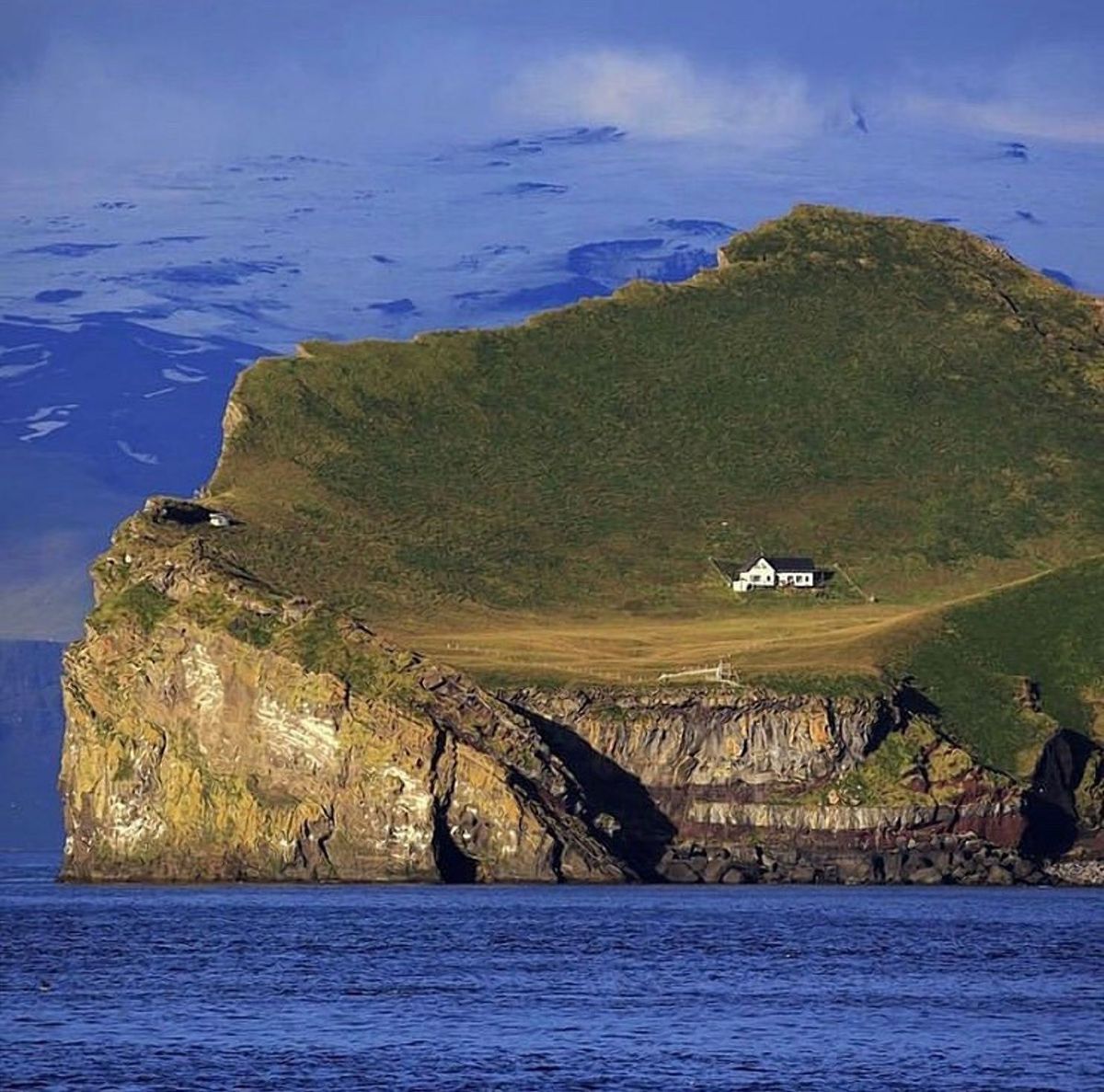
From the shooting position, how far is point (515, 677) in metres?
193

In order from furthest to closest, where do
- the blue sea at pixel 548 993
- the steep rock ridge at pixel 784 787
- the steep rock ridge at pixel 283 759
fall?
the steep rock ridge at pixel 784 787 < the steep rock ridge at pixel 283 759 < the blue sea at pixel 548 993

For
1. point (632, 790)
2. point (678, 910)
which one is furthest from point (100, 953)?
point (632, 790)

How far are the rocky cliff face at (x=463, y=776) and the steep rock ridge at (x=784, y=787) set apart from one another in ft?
0.35

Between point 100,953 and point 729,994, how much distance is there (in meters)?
26.6

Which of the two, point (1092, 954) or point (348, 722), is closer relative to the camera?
point (1092, 954)

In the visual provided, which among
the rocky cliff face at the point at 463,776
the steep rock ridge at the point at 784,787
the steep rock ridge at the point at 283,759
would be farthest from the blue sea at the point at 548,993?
the steep rock ridge at the point at 784,787

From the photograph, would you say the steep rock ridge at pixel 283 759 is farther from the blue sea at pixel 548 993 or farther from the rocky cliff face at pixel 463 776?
the blue sea at pixel 548 993

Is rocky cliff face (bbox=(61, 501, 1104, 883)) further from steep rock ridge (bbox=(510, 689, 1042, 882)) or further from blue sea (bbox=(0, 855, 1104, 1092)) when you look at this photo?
blue sea (bbox=(0, 855, 1104, 1092))

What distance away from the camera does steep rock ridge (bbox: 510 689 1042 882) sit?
18288 centimetres

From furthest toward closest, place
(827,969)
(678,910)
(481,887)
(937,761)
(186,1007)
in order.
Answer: (937,761) < (481,887) < (678,910) < (827,969) < (186,1007)

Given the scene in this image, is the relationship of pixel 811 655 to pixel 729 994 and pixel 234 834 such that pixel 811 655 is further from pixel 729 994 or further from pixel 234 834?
pixel 729 994

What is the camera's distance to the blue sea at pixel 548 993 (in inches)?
3723

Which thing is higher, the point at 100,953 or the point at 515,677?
the point at 515,677

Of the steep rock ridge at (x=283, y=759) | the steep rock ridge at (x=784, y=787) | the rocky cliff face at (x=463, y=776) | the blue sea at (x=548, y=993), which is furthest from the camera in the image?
the steep rock ridge at (x=784, y=787)
